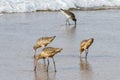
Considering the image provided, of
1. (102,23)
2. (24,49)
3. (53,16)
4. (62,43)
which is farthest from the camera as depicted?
(53,16)

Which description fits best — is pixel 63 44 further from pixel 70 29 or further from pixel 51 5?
pixel 51 5

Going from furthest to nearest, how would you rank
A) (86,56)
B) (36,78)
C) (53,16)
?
(53,16) < (86,56) < (36,78)

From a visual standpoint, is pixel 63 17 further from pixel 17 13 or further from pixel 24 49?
pixel 24 49

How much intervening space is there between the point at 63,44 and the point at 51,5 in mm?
8570

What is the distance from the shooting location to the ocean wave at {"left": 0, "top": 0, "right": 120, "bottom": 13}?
19.2 metres

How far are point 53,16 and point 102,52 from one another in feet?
23.0

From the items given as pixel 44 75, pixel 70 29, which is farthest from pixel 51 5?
pixel 44 75

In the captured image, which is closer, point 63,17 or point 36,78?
point 36,78

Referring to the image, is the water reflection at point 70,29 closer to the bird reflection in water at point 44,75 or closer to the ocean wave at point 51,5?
the ocean wave at point 51,5

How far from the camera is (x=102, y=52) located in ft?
35.1

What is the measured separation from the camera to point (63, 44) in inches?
465

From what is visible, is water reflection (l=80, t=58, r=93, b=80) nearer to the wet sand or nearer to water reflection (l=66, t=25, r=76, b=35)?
the wet sand

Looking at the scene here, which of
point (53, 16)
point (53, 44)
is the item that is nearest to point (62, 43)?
point (53, 44)

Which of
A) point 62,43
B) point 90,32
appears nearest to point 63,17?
point 90,32
